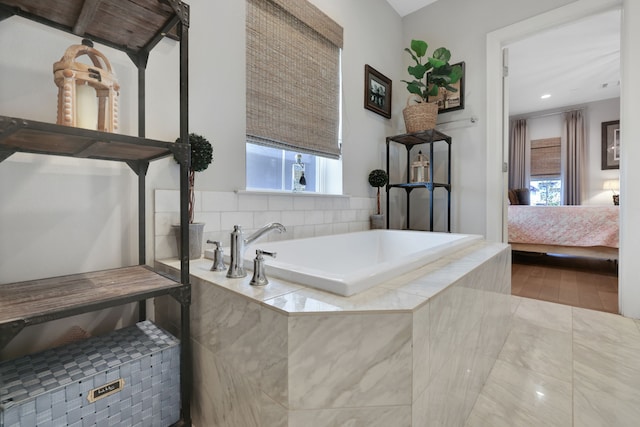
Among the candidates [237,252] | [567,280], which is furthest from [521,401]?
[567,280]

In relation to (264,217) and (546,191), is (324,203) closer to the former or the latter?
(264,217)

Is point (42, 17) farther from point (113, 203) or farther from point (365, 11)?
point (365, 11)

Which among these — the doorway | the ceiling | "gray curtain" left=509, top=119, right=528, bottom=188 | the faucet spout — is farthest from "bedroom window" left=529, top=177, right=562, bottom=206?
the faucet spout

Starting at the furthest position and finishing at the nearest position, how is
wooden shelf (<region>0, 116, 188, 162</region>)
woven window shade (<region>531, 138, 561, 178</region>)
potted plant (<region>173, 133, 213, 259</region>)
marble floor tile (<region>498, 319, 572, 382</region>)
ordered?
woven window shade (<region>531, 138, 561, 178</region>) < marble floor tile (<region>498, 319, 572, 382</region>) < potted plant (<region>173, 133, 213, 259</region>) < wooden shelf (<region>0, 116, 188, 162</region>)

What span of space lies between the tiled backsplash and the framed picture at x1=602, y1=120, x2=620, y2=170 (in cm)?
569

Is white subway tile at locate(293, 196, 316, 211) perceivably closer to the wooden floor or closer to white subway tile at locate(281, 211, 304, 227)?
white subway tile at locate(281, 211, 304, 227)

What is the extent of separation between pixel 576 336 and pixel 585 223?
A: 2208 mm

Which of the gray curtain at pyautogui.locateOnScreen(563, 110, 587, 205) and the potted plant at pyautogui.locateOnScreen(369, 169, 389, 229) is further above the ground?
the gray curtain at pyautogui.locateOnScreen(563, 110, 587, 205)

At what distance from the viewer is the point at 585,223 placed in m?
3.31

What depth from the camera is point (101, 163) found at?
1.19 metres

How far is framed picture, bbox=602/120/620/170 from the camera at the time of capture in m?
5.28

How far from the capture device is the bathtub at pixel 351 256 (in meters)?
0.87

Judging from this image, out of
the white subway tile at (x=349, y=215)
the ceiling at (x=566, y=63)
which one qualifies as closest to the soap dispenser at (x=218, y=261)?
the white subway tile at (x=349, y=215)

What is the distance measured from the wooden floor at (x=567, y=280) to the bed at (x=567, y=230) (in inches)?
10.6
